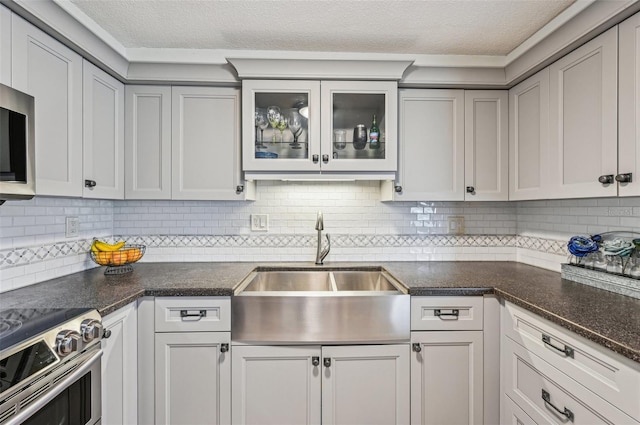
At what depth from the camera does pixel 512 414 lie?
58.0 inches

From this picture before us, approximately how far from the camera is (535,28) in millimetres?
1691

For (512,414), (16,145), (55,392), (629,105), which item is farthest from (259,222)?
(629,105)

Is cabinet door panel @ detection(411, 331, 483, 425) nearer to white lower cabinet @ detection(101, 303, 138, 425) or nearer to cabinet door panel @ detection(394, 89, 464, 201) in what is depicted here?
cabinet door panel @ detection(394, 89, 464, 201)

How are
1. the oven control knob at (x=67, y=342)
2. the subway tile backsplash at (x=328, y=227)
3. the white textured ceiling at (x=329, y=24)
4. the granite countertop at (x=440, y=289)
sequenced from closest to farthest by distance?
the oven control knob at (x=67, y=342)
the granite countertop at (x=440, y=289)
the white textured ceiling at (x=329, y=24)
the subway tile backsplash at (x=328, y=227)

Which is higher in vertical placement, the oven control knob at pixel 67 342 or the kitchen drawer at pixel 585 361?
the oven control knob at pixel 67 342

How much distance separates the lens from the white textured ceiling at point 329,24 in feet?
4.97

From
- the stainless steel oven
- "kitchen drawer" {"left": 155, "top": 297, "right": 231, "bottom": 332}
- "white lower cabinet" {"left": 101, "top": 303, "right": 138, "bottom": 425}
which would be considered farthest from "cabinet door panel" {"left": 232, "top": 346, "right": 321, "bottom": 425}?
the stainless steel oven

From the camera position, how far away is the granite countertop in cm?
110

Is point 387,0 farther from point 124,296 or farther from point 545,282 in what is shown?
point 124,296

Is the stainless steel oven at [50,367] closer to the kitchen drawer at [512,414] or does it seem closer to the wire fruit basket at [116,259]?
the wire fruit basket at [116,259]

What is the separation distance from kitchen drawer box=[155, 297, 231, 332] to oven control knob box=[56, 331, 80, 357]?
51cm

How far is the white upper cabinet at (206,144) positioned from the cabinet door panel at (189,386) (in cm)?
87

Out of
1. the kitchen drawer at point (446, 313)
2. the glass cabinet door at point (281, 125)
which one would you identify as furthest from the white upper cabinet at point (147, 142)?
the kitchen drawer at point (446, 313)

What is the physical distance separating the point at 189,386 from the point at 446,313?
1279mm
